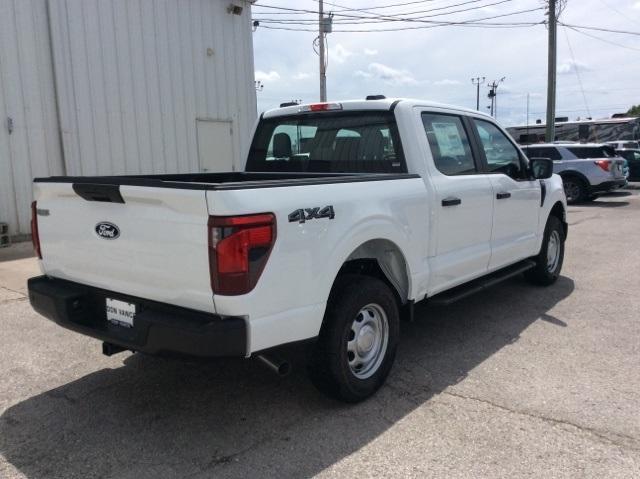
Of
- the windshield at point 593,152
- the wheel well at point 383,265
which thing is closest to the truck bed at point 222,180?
the wheel well at point 383,265

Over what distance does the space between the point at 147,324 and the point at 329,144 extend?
2275 millimetres

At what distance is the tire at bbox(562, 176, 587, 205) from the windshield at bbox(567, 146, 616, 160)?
2.15ft

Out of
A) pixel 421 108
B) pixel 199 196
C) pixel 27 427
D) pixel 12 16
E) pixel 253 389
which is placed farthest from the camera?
pixel 12 16

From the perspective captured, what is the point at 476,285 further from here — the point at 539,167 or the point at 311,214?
the point at 311,214

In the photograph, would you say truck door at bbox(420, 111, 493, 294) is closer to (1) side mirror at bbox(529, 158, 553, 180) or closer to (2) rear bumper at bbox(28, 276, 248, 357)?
(1) side mirror at bbox(529, 158, 553, 180)

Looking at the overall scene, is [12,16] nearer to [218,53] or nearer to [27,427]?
[218,53]

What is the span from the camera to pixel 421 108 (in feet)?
14.2

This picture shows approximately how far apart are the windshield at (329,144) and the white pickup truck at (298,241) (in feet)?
0.04

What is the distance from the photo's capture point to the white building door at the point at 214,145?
11.4 metres

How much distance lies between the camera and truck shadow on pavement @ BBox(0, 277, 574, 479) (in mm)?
2928

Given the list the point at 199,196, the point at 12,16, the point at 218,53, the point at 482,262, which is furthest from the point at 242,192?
the point at 218,53

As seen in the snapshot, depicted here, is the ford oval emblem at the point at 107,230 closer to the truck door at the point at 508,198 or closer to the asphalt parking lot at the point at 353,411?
the asphalt parking lot at the point at 353,411

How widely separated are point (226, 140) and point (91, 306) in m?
8.86

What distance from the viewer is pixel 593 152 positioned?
16.0 metres
